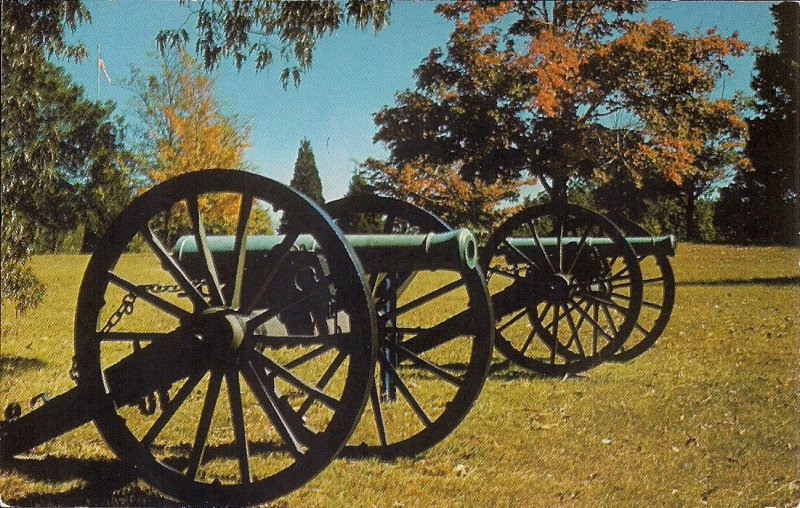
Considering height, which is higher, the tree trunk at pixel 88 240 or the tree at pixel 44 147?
the tree at pixel 44 147

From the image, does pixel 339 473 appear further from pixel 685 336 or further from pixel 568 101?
pixel 685 336

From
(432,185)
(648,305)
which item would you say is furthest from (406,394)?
(648,305)

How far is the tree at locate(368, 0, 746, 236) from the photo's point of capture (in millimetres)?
4543

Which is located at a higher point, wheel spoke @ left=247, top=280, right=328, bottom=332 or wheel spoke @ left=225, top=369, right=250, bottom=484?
wheel spoke @ left=247, top=280, right=328, bottom=332

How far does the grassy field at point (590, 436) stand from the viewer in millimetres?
3787

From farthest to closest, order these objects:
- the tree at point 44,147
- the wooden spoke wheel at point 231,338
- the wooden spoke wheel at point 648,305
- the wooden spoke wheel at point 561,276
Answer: the wooden spoke wheel at point 648,305 < the wooden spoke wheel at point 561,276 < the tree at point 44,147 < the wooden spoke wheel at point 231,338

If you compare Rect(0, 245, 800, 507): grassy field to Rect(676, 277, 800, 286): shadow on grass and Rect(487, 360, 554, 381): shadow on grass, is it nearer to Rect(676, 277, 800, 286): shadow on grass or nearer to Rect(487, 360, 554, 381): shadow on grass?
Rect(676, 277, 800, 286): shadow on grass

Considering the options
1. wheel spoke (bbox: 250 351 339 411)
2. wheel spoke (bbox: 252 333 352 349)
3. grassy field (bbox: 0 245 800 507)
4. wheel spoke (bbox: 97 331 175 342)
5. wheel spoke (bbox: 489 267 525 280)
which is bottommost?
grassy field (bbox: 0 245 800 507)

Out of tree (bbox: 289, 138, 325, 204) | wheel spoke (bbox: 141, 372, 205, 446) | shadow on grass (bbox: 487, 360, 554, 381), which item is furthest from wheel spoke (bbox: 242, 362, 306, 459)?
shadow on grass (bbox: 487, 360, 554, 381)

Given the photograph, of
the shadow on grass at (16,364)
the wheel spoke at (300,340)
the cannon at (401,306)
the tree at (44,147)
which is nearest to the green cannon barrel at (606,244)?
the cannon at (401,306)

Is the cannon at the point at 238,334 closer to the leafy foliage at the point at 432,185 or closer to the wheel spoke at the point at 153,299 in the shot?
the wheel spoke at the point at 153,299

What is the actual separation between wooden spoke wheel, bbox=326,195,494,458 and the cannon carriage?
1 centimetres

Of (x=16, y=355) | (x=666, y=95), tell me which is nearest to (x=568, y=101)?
(x=666, y=95)

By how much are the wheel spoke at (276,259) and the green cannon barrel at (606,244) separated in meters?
3.35
